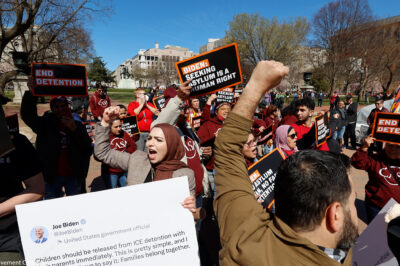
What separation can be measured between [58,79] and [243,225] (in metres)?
3.09

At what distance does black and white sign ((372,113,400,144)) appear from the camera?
2.47 meters

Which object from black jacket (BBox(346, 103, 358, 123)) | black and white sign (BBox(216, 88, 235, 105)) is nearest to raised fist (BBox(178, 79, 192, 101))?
black and white sign (BBox(216, 88, 235, 105))

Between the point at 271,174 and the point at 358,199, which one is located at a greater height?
the point at 271,174

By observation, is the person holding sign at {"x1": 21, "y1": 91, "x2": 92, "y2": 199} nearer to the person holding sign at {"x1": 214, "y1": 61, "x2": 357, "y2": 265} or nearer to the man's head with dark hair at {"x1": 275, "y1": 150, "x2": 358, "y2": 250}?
the person holding sign at {"x1": 214, "y1": 61, "x2": 357, "y2": 265}

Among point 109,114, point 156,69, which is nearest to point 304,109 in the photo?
point 109,114

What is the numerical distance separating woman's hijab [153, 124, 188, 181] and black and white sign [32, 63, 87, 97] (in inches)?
66.4

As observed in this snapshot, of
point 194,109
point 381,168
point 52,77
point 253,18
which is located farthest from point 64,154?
point 253,18

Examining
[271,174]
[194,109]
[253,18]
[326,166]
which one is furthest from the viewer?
[253,18]

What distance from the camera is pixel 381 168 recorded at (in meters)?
2.58

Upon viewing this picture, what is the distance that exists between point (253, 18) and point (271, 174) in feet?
116

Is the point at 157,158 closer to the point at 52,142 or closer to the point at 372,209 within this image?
the point at 52,142

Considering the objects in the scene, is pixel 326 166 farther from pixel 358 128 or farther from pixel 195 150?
pixel 358 128

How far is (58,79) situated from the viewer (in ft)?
9.71

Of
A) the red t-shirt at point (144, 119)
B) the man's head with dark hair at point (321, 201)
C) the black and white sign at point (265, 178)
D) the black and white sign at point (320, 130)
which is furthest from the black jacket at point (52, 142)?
the black and white sign at point (320, 130)
